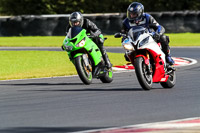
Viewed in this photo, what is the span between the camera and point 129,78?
40.6ft

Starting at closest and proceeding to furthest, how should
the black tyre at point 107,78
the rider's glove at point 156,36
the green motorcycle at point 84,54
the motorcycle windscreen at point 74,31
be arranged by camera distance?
the rider's glove at point 156,36
the green motorcycle at point 84,54
the motorcycle windscreen at point 74,31
the black tyre at point 107,78

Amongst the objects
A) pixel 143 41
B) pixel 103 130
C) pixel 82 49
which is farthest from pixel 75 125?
pixel 82 49

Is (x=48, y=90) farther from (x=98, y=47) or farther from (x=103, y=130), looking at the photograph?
(x=103, y=130)

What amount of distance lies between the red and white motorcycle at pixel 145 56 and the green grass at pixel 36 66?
4.45 metres

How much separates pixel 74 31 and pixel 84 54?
50 cm

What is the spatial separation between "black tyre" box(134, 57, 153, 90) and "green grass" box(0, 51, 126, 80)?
4.54 m

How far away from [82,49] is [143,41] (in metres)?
1.81

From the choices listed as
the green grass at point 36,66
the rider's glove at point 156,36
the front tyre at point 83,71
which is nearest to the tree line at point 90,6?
the green grass at point 36,66

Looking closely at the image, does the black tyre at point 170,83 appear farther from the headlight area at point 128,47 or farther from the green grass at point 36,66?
the green grass at point 36,66

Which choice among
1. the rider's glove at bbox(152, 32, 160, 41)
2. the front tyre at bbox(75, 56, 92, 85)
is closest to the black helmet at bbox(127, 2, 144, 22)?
the rider's glove at bbox(152, 32, 160, 41)

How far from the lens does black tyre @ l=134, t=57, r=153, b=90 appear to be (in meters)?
9.38

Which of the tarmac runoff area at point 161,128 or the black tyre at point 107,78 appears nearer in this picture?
the tarmac runoff area at point 161,128

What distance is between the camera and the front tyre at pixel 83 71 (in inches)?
423

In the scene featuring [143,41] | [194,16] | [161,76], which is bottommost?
[161,76]
